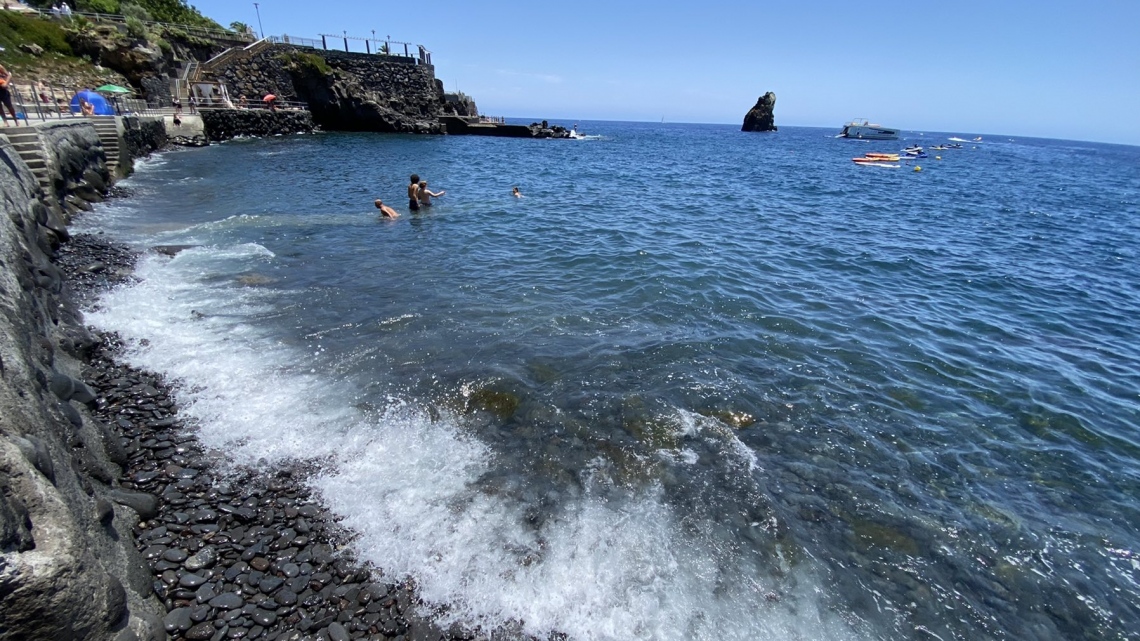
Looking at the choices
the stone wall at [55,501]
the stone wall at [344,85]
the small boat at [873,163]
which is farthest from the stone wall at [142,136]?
the small boat at [873,163]

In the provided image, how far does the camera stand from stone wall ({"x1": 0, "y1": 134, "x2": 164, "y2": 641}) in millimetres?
3386

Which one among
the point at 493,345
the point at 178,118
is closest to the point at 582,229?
the point at 493,345

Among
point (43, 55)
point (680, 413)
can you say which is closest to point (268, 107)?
point (43, 55)

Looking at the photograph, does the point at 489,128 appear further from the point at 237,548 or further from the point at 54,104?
the point at 237,548

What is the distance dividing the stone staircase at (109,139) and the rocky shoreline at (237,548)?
23.6 metres

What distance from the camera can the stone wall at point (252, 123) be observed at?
153ft

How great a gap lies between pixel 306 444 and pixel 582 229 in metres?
15.5

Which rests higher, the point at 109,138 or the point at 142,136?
the point at 109,138

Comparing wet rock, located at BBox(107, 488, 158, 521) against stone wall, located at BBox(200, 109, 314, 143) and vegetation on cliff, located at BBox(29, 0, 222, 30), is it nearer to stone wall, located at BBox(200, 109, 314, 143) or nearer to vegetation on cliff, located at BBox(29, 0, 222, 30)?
stone wall, located at BBox(200, 109, 314, 143)

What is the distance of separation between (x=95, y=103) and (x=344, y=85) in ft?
121

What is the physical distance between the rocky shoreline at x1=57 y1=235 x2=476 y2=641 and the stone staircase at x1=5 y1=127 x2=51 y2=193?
40.0 ft

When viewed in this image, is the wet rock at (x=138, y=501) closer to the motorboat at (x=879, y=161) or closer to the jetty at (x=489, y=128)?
the motorboat at (x=879, y=161)

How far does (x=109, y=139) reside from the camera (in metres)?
24.4

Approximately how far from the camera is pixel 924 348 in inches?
429
